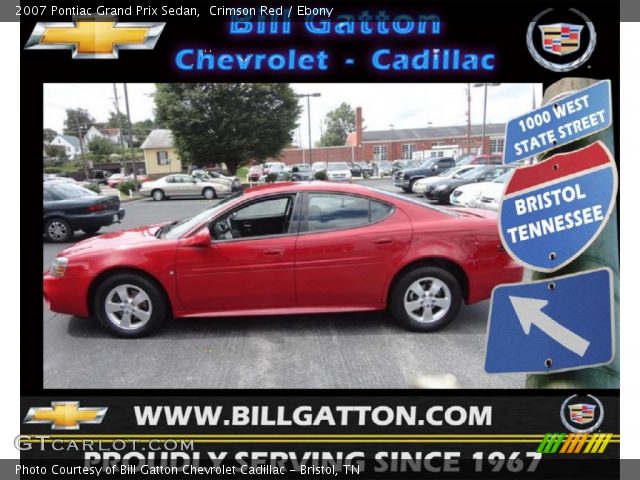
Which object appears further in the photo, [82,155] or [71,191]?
[71,191]

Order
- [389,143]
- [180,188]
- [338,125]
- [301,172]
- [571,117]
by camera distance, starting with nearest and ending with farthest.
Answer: [571,117], [338,125], [301,172], [180,188], [389,143]

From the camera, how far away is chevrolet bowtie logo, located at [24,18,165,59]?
94.9 inches

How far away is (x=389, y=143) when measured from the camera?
4109 mm

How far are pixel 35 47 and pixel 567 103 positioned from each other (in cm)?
359

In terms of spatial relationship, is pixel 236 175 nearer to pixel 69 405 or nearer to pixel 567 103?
pixel 69 405

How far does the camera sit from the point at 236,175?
364 cm

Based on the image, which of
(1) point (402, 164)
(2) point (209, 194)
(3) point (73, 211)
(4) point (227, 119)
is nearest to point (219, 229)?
(2) point (209, 194)

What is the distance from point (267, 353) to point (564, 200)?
8.08 ft

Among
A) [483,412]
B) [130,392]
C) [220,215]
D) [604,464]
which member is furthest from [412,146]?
[130,392]

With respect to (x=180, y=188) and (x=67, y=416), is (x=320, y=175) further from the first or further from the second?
(x=67, y=416)

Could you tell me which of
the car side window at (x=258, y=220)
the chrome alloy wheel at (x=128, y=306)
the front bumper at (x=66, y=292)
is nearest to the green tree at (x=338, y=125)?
the car side window at (x=258, y=220)

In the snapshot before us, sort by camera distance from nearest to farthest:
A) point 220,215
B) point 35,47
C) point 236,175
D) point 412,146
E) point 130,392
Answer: point 35,47
point 130,392
point 220,215
point 236,175
point 412,146

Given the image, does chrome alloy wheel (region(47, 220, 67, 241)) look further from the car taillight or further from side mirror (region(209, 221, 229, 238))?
side mirror (region(209, 221, 229, 238))

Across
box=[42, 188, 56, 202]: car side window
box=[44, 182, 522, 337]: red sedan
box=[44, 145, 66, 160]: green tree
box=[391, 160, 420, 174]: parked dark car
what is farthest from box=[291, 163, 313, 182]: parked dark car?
box=[42, 188, 56, 202]: car side window
